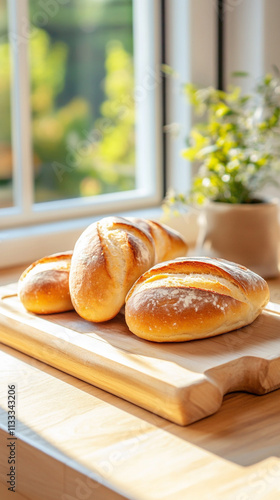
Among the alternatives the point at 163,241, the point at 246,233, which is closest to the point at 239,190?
the point at 246,233

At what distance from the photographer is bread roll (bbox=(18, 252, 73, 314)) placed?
1.03m

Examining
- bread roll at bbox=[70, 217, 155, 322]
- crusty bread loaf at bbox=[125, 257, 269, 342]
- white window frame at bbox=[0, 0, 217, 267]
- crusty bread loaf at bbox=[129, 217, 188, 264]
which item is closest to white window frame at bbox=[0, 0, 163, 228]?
white window frame at bbox=[0, 0, 217, 267]

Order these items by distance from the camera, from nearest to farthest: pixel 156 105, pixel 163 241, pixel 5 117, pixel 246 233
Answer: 1. pixel 163 241
2. pixel 246 233
3. pixel 5 117
4. pixel 156 105

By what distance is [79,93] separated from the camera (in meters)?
1.92

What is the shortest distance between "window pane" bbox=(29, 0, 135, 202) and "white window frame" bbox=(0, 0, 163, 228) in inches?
1.9

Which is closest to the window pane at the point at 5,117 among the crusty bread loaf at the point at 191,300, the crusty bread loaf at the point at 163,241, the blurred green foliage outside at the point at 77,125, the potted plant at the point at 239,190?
the blurred green foliage outside at the point at 77,125

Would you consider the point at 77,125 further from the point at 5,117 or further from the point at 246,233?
the point at 246,233

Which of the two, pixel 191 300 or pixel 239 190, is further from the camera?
pixel 239 190

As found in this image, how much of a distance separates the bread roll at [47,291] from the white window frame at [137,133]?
64 cm

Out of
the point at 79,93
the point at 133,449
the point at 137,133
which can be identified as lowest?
the point at 133,449

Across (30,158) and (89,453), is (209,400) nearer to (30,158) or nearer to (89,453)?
(89,453)

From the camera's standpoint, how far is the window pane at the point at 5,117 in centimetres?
169

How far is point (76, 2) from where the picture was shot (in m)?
1.82

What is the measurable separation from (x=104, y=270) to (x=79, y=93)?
1.07 meters
